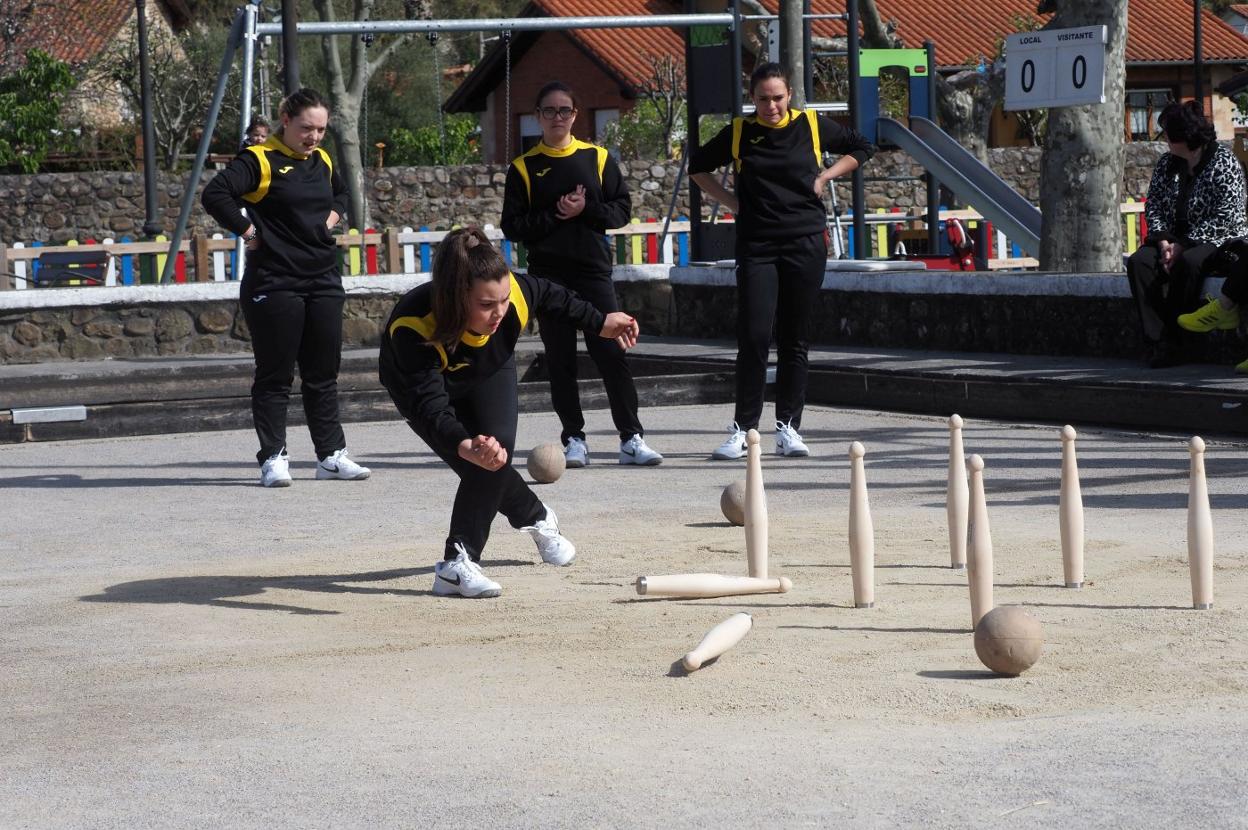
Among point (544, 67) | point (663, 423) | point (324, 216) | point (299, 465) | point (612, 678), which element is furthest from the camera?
point (544, 67)

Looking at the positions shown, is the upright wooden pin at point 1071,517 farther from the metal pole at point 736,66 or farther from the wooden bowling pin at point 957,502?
the metal pole at point 736,66

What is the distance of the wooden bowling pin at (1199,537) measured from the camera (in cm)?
602

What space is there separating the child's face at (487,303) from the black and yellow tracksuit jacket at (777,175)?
3795 millimetres

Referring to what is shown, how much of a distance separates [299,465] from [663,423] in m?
2.81

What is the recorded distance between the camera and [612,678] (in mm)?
5461

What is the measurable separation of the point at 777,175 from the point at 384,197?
2822cm

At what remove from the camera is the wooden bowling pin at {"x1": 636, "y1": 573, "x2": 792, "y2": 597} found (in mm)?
6414

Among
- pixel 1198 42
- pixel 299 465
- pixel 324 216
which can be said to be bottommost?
pixel 299 465

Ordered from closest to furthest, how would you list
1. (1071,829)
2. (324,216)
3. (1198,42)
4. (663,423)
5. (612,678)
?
(1071,829), (612,678), (324,216), (663,423), (1198,42)

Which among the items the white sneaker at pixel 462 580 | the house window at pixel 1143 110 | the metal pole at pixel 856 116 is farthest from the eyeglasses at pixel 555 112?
the house window at pixel 1143 110

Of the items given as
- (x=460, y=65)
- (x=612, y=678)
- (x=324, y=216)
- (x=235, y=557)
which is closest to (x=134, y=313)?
(x=324, y=216)

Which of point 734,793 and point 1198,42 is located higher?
point 1198,42

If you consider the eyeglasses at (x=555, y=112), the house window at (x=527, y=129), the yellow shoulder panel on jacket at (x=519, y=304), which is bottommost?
the yellow shoulder panel on jacket at (x=519, y=304)

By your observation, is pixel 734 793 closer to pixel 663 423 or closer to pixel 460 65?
pixel 663 423
